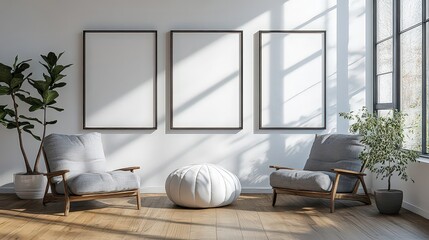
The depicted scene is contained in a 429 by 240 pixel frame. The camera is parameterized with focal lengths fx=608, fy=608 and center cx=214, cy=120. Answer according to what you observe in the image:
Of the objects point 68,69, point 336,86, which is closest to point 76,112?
point 68,69

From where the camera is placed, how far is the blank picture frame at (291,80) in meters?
8.05

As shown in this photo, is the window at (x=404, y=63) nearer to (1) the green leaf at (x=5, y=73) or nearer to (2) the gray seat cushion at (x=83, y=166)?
(2) the gray seat cushion at (x=83, y=166)

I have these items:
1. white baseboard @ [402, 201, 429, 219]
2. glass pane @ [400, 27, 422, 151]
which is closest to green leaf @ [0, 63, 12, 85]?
glass pane @ [400, 27, 422, 151]

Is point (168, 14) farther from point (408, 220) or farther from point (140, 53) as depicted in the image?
point (408, 220)

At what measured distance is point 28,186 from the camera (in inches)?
295

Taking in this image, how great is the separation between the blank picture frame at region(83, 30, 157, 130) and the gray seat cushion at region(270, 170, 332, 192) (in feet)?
6.65

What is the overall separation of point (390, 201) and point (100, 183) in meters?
3.01

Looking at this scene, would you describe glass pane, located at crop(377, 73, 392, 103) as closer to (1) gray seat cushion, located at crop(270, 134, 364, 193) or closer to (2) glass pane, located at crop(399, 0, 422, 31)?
(2) glass pane, located at crop(399, 0, 422, 31)

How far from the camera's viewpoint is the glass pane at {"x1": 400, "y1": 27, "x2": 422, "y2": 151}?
21.3 feet

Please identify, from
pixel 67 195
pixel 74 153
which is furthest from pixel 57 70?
pixel 67 195

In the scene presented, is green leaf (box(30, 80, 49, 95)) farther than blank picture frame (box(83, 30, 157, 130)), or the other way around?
blank picture frame (box(83, 30, 157, 130))

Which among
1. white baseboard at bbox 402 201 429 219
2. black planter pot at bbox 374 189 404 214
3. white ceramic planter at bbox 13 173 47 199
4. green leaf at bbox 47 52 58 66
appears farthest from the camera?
green leaf at bbox 47 52 58 66

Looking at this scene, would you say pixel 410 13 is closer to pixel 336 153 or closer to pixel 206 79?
pixel 336 153

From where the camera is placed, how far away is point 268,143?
318 inches
